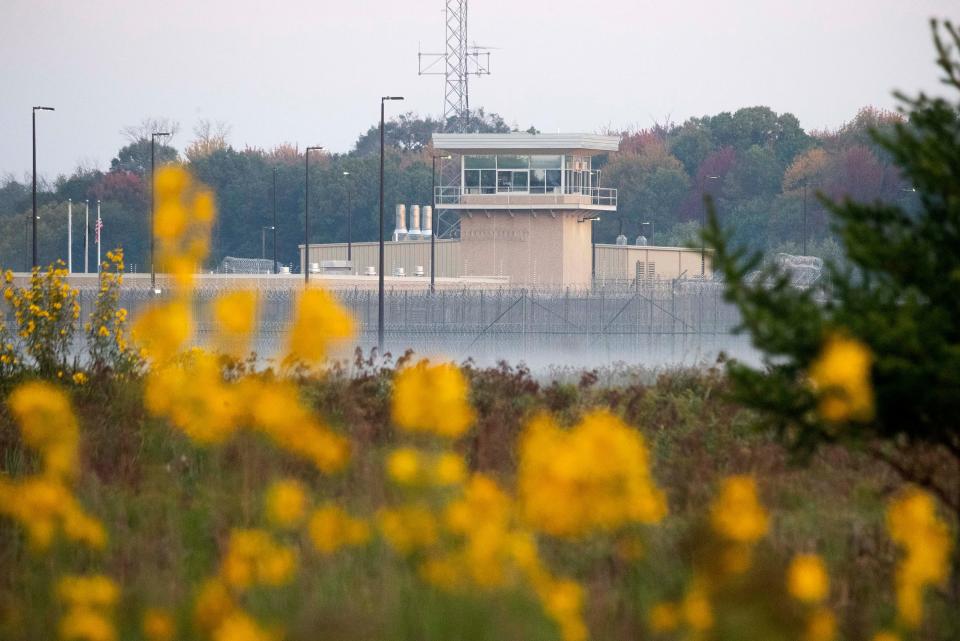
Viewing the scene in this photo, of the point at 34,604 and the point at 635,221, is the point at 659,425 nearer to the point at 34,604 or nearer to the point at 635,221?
the point at 34,604

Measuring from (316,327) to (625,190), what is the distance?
91493 millimetres

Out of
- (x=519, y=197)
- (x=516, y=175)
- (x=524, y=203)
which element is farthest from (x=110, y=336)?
(x=516, y=175)

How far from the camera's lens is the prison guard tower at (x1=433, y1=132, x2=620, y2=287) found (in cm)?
6375

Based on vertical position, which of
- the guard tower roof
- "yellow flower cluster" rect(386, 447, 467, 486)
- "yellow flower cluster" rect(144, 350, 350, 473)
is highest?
the guard tower roof

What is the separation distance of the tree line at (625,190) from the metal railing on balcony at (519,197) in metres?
22.9

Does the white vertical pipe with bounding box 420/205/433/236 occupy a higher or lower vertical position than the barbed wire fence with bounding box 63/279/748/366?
higher

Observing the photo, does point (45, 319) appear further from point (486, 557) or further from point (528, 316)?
point (528, 316)

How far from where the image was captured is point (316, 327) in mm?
4918

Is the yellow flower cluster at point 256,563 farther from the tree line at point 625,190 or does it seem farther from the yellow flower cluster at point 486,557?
the tree line at point 625,190

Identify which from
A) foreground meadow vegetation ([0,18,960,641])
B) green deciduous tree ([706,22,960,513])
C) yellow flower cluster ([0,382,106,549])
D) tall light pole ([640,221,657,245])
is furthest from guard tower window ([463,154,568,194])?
yellow flower cluster ([0,382,106,549])

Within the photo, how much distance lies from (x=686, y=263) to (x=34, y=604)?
7210cm

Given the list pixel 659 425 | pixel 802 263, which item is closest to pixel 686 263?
pixel 802 263

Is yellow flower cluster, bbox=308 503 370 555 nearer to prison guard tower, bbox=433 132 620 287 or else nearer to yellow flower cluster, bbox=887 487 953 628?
yellow flower cluster, bbox=887 487 953 628

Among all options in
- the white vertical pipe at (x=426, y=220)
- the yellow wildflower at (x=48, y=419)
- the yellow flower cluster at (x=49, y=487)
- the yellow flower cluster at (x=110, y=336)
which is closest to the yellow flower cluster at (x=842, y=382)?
the yellow flower cluster at (x=49, y=487)
